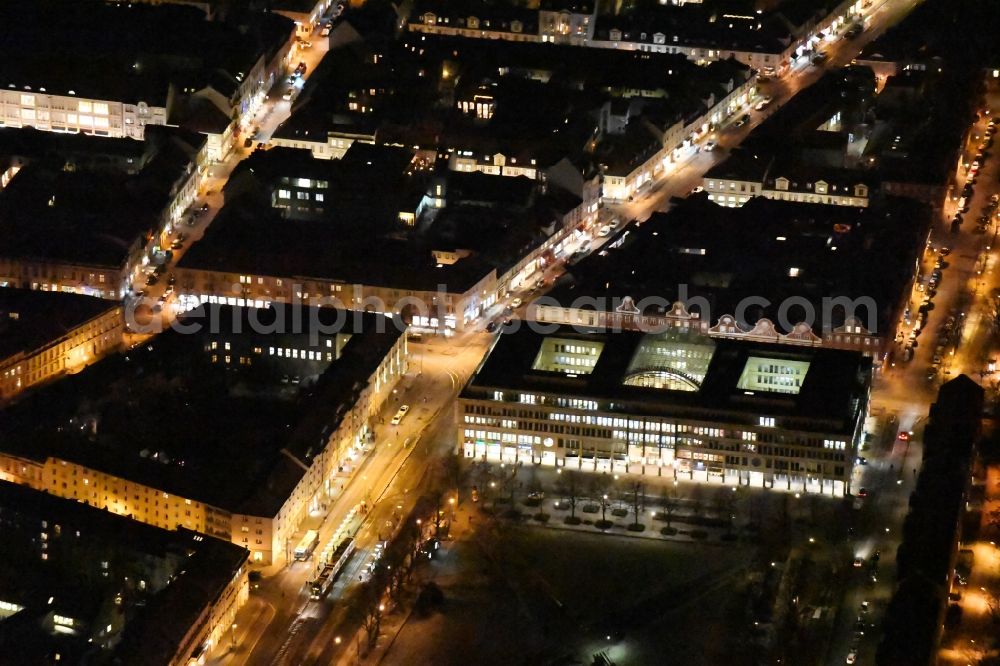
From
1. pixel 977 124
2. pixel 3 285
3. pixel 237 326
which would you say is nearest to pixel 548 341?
pixel 237 326

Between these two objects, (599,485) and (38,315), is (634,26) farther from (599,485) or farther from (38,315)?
(599,485)

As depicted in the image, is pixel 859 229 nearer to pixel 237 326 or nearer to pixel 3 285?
pixel 237 326

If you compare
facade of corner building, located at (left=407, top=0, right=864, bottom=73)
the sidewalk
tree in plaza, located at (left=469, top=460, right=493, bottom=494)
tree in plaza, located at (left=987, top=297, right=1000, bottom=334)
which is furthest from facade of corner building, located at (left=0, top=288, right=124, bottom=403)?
facade of corner building, located at (left=407, top=0, right=864, bottom=73)

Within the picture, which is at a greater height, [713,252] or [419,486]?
[713,252]

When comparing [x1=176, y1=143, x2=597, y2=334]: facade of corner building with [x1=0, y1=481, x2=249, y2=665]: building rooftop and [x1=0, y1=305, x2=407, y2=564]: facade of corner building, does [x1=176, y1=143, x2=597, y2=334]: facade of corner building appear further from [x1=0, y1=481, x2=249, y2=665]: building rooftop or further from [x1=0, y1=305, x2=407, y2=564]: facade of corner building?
[x1=0, y1=481, x2=249, y2=665]: building rooftop

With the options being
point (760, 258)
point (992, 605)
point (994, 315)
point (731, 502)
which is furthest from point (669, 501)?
point (994, 315)

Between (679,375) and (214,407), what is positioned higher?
(679,375)

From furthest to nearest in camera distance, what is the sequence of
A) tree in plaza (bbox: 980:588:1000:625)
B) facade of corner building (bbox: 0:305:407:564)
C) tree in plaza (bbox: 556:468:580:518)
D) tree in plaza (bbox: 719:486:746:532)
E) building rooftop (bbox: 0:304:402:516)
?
tree in plaza (bbox: 556:468:580:518) → tree in plaza (bbox: 719:486:746:532) → building rooftop (bbox: 0:304:402:516) → facade of corner building (bbox: 0:305:407:564) → tree in plaza (bbox: 980:588:1000:625)
